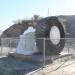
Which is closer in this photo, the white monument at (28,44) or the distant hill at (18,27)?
the white monument at (28,44)

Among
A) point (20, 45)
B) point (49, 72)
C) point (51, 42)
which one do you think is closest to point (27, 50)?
point (20, 45)

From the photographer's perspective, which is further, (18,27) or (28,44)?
(18,27)

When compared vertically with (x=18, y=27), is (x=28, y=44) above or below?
below

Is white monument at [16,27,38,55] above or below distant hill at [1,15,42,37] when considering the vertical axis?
below

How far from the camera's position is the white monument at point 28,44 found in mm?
11978

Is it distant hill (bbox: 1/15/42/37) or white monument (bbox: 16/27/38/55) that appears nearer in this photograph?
white monument (bbox: 16/27/38/55)

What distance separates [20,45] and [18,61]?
147 centimetres

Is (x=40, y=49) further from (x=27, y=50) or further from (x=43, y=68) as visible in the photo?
(x=43, y=68)

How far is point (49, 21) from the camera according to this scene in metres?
11.7

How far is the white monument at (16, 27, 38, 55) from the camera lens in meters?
12.0

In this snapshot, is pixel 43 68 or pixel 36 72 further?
pixel 43 68

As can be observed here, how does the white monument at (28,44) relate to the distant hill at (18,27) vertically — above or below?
below

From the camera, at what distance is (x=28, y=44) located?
40.2ft

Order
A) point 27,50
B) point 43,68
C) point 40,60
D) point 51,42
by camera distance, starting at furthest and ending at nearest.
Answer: point 27,50 < point 51,42 < point 40,60 < point 43,68
